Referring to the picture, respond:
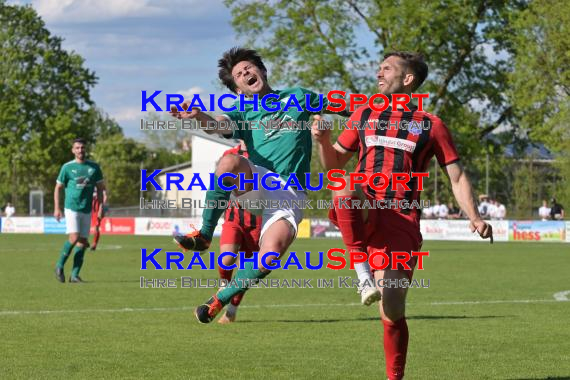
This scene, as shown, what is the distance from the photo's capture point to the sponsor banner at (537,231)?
38.8 metres

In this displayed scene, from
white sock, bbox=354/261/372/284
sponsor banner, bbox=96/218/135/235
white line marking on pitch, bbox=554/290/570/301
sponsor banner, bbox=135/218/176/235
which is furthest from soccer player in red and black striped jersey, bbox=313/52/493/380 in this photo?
sponsor banner, bbox=96/218/135/235

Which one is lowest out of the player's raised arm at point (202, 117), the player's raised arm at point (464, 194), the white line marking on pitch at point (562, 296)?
the white line marking on pitch at point (562, 296)

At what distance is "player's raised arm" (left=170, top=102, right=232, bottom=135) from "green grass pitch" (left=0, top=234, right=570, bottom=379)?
70.0 inches

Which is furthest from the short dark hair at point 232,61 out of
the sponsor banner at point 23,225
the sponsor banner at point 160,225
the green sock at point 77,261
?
the sponsor banner at point 23,225

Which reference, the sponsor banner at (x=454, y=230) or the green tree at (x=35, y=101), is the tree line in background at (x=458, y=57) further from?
the green tree at (x=35, y=101)

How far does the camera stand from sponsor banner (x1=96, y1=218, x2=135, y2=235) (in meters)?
48.5

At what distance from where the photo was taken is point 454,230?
41594 millimetres

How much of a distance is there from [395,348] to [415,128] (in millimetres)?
1448

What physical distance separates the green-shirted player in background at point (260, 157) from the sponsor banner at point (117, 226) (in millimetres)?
40006

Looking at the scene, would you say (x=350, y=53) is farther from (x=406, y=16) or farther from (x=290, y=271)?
(x=290, y=271)

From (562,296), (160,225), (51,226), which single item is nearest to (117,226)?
(160,225)

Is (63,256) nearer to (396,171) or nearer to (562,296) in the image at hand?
(562,296)

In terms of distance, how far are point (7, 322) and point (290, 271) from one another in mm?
10922

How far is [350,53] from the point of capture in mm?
47469
